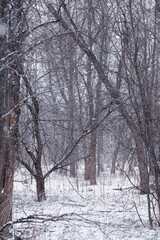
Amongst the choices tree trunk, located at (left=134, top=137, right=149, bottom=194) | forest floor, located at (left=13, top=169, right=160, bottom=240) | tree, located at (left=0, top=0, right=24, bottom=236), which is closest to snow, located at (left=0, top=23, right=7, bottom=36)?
tree, located at (left=0, top=0, right=24, bottom=236)

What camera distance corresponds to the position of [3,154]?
4594 millimetres

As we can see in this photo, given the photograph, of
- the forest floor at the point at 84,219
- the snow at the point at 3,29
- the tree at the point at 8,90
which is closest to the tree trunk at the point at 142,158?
the forest floor at the point at 84,219

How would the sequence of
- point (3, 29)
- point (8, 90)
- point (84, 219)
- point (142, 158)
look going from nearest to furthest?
1. point (84, 219)
2. point (3, 29)
3. point (8, 90)
4. point (142, 158)

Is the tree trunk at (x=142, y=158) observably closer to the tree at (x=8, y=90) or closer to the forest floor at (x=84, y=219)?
the forest floor at (x=84, y=219)

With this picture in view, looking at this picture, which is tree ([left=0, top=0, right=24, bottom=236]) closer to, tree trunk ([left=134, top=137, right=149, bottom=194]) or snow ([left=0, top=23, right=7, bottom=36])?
snow ([left=0, top=23, right=7, bottom=36])

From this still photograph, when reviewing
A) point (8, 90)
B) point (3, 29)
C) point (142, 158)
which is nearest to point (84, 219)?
point (8, 90)

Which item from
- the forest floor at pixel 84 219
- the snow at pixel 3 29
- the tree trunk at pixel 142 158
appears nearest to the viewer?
the forest floor at pixel 84 219

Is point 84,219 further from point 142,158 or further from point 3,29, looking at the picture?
point 142,158

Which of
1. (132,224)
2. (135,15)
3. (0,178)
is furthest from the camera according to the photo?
(132,224)

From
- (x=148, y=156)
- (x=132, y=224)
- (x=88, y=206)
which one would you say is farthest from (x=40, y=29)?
(x=88, y=206)

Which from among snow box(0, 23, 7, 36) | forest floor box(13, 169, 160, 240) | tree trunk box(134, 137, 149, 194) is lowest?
forest floor box(13, 169, 160, 240)

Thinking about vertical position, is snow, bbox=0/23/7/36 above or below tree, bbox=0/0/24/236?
above

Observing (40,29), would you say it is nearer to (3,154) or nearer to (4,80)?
(4,80)

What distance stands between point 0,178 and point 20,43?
191 cm
